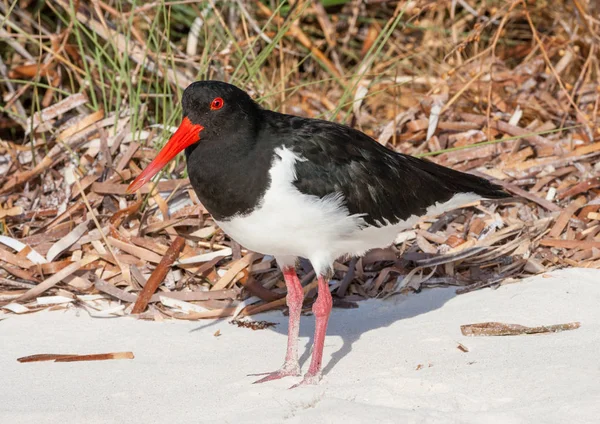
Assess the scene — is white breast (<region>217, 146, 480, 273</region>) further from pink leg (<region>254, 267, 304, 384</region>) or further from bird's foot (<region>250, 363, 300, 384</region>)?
bird's foot (<region>250, 363, 300, 384</region>)

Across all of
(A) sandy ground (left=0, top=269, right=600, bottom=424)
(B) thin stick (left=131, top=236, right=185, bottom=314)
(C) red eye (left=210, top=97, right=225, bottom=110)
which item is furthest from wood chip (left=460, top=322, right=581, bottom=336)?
(B) thin stick (left=131, top=236, right=185, bottom=314)

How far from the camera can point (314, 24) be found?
29.0 ft

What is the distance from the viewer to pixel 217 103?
163 inches

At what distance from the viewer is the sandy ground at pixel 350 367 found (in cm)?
358

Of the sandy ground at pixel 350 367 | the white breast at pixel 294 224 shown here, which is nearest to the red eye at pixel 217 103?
the white breast at pixel 294 224

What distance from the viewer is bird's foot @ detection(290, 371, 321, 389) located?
4.11 meters

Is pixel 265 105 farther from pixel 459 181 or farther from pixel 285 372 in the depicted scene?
pixel 285 372

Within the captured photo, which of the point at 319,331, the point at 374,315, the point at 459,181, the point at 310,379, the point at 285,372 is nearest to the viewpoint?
the point at 310,379

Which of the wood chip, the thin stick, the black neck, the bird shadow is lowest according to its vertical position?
the bird shadow

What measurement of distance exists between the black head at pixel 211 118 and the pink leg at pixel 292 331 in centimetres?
95

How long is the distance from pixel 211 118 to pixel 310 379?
1.38m

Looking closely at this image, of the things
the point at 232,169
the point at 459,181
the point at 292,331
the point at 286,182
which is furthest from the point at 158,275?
the point at 459,181

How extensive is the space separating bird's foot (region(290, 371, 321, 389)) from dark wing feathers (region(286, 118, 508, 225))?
853mm

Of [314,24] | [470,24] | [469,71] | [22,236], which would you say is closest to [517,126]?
→ [469,71]
